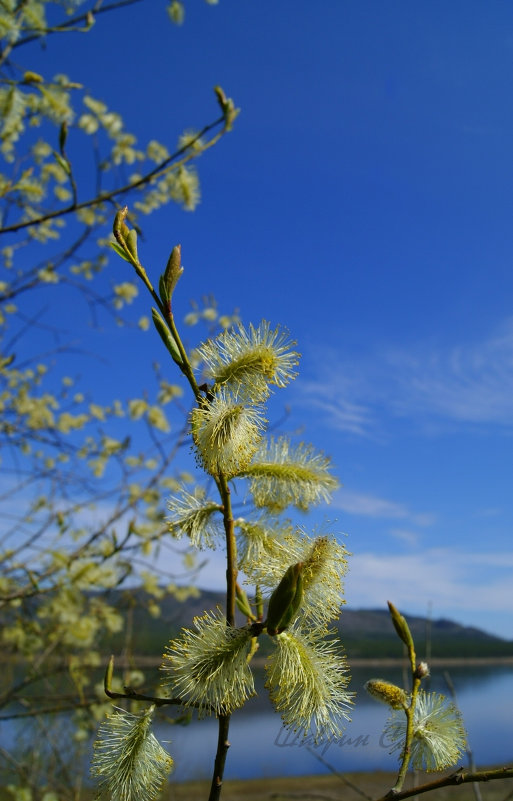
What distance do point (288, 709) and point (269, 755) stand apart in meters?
28.4

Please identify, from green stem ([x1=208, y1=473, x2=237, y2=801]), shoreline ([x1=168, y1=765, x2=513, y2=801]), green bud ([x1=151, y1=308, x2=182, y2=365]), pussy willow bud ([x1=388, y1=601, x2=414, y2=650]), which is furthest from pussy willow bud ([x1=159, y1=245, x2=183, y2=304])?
shoreline ([x1=168, y1=765, x2=513, y2=801])

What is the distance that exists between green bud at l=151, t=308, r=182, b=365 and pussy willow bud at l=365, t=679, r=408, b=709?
644mm

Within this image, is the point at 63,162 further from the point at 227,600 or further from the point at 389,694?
the point at 389,694

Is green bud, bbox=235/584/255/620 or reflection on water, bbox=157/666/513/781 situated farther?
reflection on water, bbox=157/666/513/781

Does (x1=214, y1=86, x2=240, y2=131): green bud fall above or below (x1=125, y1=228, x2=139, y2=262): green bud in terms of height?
above

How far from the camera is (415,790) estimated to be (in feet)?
2.90

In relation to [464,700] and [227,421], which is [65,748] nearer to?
[227,421]

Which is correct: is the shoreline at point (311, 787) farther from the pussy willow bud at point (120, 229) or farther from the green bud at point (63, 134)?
the pussy willow bud at point (120, 229)

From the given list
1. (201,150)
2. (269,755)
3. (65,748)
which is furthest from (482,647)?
(201,150)

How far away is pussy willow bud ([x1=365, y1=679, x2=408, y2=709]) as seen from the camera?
106cm

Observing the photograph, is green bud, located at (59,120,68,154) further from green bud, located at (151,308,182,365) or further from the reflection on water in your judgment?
the reflection on water

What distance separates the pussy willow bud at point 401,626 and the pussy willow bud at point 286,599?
0.27 metres

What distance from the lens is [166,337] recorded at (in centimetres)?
98

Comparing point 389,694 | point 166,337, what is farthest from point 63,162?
point 389,694
